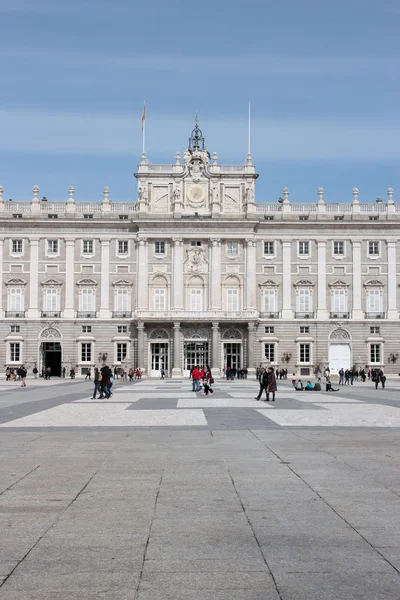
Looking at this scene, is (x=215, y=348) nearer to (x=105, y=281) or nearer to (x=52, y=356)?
(x=105, y=281)

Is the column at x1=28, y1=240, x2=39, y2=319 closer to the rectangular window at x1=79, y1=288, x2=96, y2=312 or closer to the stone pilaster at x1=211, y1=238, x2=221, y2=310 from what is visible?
the rectangular window at x1=79, y1=288, x2=96, y2=312

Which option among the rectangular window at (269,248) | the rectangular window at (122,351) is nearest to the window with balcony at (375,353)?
the rectangular window at (269,248)

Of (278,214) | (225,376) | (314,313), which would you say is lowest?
(225,376)

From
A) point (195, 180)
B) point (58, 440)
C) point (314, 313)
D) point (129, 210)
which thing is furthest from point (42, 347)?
point (58, 440)

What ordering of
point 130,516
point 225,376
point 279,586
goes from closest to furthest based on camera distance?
1. point 279,586
2. point 130,516
3. point 225,376

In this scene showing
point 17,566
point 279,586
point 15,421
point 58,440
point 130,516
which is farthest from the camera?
point 15,421

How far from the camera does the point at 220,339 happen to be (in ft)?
247

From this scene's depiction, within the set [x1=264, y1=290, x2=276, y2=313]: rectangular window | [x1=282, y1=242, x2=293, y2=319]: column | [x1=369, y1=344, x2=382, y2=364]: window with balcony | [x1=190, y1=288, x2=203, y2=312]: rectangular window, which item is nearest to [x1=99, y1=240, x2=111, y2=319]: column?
[x1=190, y1=288, x2=203, y2=312]: rectangular window

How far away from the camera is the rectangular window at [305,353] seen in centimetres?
7575

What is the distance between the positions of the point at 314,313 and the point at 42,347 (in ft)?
90.2

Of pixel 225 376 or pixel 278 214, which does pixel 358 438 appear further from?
pixel 278 214

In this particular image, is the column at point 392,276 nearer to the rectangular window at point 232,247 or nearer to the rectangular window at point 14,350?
the rectangular window at point 232,247

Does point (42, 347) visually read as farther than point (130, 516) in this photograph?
Yes

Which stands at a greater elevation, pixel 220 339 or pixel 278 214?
pixel 278 214
